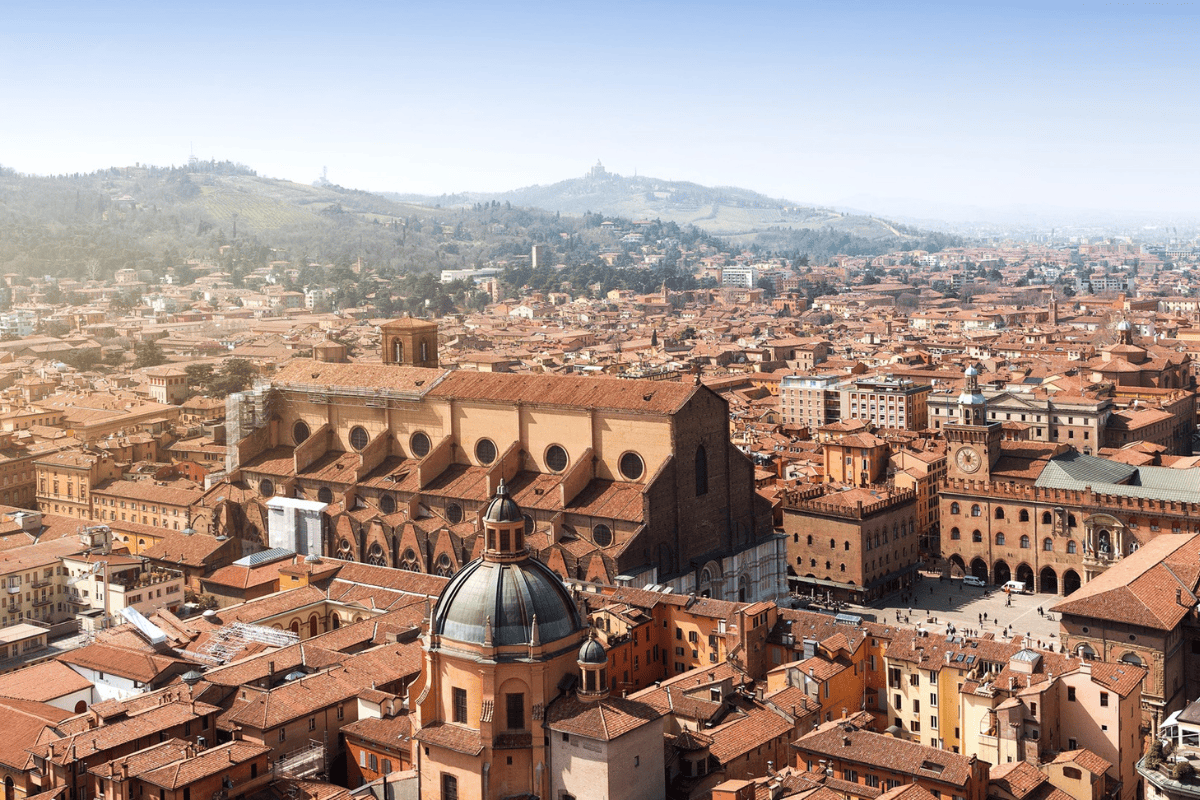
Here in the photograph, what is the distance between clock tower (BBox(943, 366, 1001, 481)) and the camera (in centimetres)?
5806

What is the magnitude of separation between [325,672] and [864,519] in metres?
25.6

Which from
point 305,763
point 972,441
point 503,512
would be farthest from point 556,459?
point 972,441

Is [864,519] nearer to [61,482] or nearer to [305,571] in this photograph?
[305,571]

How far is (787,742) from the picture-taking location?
32.1 metres

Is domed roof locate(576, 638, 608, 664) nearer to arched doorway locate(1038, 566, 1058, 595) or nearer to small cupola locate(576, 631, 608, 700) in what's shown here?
small cupola locate(576, 631, 608, 700)

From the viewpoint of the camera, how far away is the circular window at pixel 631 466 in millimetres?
45875

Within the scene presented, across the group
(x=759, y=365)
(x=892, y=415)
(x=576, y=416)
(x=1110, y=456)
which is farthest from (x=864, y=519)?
(x=759, y=365)

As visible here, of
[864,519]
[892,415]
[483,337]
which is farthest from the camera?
[483,337]

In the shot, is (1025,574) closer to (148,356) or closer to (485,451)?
(485,451)

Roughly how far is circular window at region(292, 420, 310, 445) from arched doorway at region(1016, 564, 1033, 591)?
99.4 feet

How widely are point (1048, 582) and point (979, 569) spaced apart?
3.28 m

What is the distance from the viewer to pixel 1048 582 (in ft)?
182

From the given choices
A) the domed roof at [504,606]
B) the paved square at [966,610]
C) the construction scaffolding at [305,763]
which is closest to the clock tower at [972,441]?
the paved square at [966,610]

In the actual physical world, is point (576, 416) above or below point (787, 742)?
above
